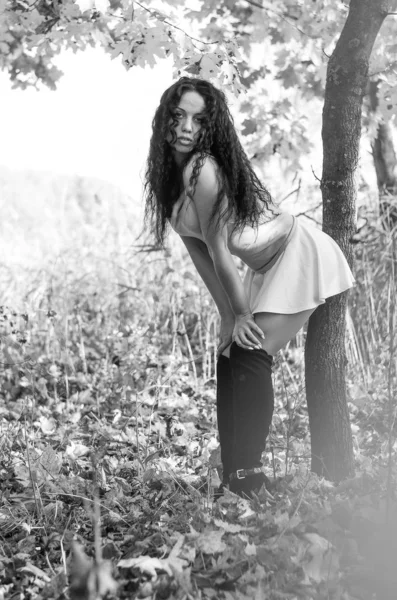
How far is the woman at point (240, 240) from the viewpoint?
2.27 m

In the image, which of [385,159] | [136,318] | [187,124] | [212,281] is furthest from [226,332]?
[385,159]

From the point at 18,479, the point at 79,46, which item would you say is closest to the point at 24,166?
the point at 79,46

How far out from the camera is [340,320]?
2.56 metres

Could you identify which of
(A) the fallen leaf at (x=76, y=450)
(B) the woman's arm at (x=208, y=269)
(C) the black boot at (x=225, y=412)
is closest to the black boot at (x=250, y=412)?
(C) the black boot at (x=225, y=412)

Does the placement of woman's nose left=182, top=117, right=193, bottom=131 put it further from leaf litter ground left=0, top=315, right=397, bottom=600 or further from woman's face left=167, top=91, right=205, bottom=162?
leaf litter ground left=0, top=315, right=397, bottom=600

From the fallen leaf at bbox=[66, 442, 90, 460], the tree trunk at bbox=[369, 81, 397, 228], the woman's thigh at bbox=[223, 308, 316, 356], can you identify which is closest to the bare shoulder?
the woman's thigh at bbox=[223, 308, 316, 356]

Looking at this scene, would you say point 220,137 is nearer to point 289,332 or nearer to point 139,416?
point 289,332

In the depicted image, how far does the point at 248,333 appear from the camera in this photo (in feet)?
7.53

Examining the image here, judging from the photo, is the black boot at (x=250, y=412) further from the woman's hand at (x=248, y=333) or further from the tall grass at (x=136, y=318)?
the tall grass at (x=136, y=318)

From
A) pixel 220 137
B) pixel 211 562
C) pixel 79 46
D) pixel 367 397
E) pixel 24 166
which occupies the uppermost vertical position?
pixel 24 166

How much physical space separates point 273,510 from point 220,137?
116cm

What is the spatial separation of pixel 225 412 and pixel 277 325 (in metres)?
0.39

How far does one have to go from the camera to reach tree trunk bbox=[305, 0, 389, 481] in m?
2.51

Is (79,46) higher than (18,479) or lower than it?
higher
